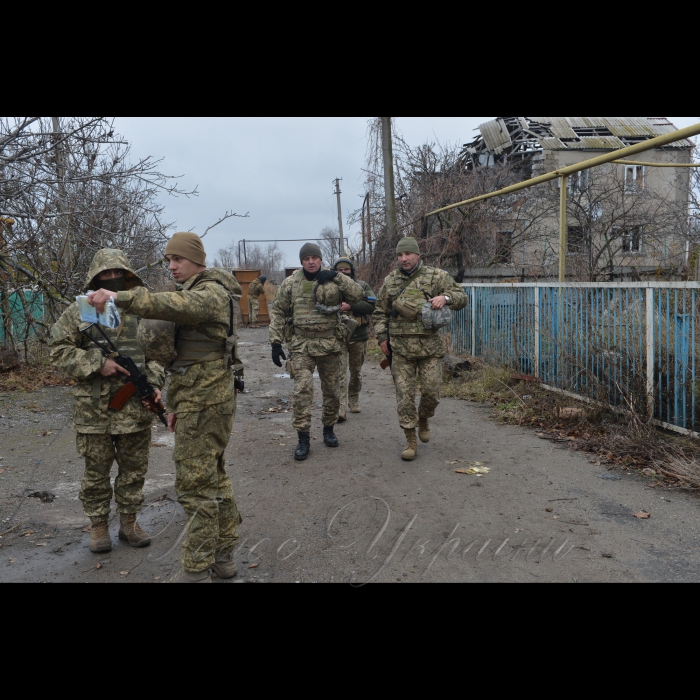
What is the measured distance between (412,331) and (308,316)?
1056 millimetres

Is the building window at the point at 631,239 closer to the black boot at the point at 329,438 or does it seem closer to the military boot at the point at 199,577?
the black boot at the point at 329,438

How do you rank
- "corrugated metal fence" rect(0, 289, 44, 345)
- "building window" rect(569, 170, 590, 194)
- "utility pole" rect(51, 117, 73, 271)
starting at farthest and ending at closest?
"building window" rect(569, 170, 590, 194)
"corrugated metal fence" rect(0, 289, 44, 345)
"utility pole" rect(51, 117, 73, 271)

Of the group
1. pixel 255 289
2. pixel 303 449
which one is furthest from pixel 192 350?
pixel 255 289

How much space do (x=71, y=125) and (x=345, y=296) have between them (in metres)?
5.78

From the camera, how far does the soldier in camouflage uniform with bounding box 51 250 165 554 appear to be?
143 inches

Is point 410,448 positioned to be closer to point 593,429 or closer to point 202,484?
point 593,429

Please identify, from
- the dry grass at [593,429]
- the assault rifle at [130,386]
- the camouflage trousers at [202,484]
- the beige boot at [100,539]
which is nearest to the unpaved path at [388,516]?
the beige boot at [100,539]

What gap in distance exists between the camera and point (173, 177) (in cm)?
744

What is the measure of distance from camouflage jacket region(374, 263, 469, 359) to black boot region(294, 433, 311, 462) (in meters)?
1.21

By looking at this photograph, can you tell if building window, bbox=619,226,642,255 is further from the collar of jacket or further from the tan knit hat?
the tan knit hat

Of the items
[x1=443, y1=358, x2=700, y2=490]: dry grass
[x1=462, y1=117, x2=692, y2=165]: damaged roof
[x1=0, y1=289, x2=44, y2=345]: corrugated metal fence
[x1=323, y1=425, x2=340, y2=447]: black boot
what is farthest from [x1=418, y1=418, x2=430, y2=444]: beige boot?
[x1=462, y1=117, x2=692, y2=165]: damaged roof
